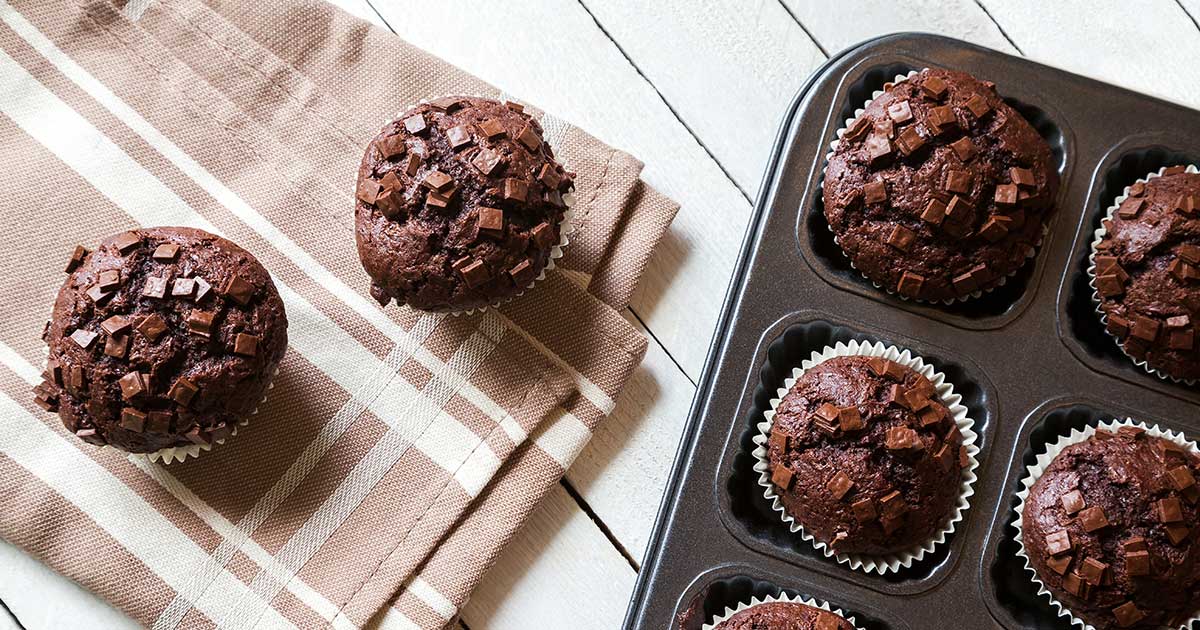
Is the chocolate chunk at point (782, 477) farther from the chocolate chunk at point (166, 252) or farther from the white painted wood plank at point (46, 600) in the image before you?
the white painted wood plank at point (46, 600)

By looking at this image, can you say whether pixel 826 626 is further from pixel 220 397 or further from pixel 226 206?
pixel 226 206

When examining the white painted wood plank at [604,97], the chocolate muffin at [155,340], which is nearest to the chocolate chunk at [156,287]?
the chocolate muffin at [155,340]

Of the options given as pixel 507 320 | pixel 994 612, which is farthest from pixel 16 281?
pixel 994 612

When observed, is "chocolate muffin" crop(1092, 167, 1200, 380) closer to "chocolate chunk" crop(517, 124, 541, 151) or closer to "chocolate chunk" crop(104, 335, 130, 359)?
"chocolate chunk" crop(517, 124, 541, 151)

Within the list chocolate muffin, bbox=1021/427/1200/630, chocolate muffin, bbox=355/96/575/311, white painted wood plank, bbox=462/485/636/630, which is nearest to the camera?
chocolate muffin, bbox=1021/427/1200/630

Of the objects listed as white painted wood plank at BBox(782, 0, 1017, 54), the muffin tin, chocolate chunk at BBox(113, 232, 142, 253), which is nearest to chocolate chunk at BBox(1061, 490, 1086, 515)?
the muffin tin

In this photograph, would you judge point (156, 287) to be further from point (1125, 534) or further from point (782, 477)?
point (1125, 534)
